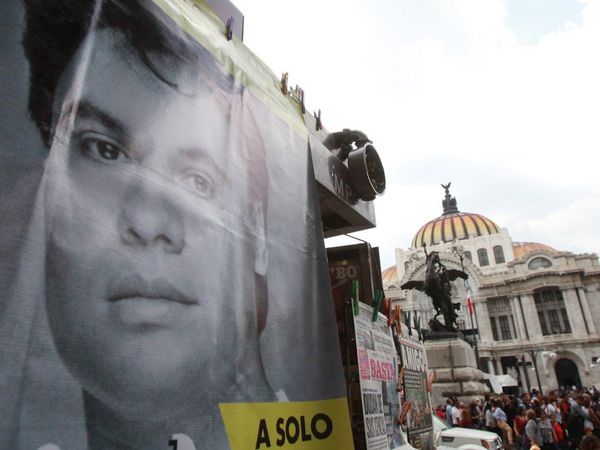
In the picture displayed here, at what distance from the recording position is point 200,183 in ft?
9.27

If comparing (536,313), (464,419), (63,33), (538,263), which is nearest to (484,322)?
(536,313)

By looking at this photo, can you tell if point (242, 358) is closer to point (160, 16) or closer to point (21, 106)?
point (21, 106)

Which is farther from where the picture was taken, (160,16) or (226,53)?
(226,53)

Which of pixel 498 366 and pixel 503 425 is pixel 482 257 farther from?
pixel 503 425

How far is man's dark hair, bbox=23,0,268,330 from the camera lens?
2002mm

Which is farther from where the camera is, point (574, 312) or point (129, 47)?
point (574, 312)

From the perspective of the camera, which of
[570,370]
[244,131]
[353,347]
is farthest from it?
[570,370]

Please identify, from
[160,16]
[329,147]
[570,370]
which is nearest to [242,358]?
[160,16]

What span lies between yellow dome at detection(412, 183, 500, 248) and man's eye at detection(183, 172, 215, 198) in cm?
7612

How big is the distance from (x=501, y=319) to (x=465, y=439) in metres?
50.9

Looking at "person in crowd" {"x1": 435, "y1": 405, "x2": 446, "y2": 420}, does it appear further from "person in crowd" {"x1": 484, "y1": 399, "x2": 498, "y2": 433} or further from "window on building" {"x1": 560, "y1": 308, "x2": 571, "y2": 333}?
"window on building" {"x1": 560, "y1": 308, "x2": 571, "y2": 333}

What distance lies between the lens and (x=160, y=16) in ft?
9.45

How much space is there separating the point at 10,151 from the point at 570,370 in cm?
6298

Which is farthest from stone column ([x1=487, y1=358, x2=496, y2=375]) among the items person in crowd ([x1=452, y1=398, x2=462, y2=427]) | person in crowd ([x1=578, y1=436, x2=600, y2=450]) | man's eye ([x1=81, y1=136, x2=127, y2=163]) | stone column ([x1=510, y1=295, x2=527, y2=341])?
man's eye ([x1=81, y1=136, x2=127, y2=163])
